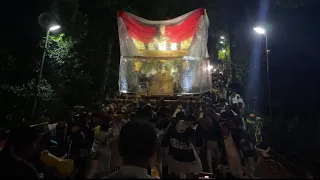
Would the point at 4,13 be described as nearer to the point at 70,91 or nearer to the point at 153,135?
the point at 70,91

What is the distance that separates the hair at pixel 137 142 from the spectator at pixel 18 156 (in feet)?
3.00

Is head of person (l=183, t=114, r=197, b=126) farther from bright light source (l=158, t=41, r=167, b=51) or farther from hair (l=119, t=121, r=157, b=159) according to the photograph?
bright light source (l=158, t=41, r=167, b=51)

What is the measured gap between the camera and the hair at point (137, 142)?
2365mm

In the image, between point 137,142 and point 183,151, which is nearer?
point 137,142

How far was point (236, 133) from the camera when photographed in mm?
5715

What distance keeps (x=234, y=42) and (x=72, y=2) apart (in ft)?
56.4

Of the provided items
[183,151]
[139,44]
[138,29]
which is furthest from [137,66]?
[183,151]

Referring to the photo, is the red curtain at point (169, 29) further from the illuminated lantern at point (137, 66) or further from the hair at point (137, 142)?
the hair at point (137, 142)

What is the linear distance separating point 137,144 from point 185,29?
12.1 meters

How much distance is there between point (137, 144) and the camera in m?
2.40

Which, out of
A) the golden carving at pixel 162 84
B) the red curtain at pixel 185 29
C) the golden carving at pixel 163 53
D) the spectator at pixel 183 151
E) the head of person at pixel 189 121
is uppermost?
the red curtain at pixel 185 29

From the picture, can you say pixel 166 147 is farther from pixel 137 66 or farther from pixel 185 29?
pixel 137 66

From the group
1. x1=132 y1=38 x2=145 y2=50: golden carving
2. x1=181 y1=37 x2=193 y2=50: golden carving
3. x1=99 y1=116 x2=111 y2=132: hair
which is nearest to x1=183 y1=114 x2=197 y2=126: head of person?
x1=99 y1=116 x2=111 y2=132: hair

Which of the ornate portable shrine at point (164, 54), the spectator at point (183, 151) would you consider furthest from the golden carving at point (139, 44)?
the spectator at point (183, 151)
